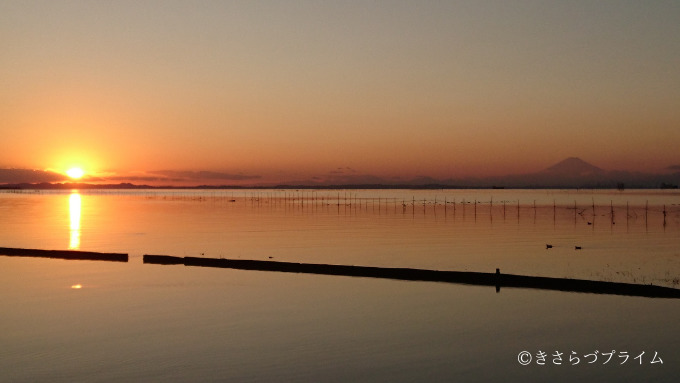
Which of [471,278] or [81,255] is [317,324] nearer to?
[471,278]

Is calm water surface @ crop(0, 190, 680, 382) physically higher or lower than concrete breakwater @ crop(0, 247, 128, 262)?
lower

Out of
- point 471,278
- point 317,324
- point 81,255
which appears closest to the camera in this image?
point 317,324

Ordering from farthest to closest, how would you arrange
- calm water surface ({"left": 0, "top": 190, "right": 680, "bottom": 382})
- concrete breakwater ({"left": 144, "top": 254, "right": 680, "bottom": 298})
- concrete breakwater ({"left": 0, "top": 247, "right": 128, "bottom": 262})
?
1. concrete breakwater ({"left": 0, "top": 247, "right": 128, "bottom": 262})
2. concrete breakwater ({"left": 144, "top": 254, "right": 680, "bottom": 298})
3. calm water surface ({"left": 0, "top": 190, "right": 680, "bottom": 382})

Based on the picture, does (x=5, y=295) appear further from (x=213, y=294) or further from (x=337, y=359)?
(x=337, y=359)

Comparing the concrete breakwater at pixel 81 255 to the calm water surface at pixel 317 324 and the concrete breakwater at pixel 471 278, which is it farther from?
the concrete breakwater at pixel 471 278

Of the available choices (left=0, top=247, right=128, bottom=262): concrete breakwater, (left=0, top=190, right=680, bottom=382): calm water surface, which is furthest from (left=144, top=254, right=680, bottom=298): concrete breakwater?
(left=0, top=247, right=128, bottom=262): concrete breakwater

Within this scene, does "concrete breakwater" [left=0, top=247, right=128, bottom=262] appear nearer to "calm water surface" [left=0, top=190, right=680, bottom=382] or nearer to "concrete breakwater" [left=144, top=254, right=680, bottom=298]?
"calm water surface" [left=0, top=190, right=680, bottom=382]

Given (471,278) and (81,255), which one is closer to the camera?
(471,278)

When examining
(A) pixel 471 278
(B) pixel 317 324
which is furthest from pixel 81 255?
(A) pixel 471 278

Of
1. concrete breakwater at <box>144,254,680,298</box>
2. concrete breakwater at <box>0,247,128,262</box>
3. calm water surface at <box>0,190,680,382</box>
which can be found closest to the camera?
calm water surface at <box>0,190,680,382</box>

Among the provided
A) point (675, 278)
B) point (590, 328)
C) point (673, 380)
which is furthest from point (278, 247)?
point (673, 380)

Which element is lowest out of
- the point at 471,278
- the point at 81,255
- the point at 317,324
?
the point at 317,324

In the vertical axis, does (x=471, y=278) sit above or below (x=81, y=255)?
above

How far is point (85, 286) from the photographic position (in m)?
28.4
